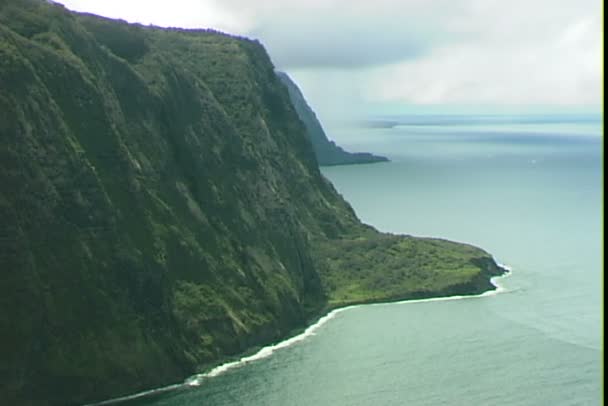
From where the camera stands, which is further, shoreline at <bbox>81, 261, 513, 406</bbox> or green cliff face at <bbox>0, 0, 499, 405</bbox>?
shoreline at <bbox>81, 261, 513, 406</bbox>

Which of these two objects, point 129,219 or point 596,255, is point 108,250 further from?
point 596,255

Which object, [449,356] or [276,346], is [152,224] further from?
[449,356]

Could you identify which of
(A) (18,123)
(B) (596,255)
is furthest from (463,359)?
(B) (596,255)

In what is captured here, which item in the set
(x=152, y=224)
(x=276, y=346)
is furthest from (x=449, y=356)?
(x=152, y=224)

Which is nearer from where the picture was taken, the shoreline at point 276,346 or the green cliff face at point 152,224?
the green cliff face at point 152,224

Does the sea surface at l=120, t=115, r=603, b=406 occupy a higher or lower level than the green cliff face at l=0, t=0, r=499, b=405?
lower
